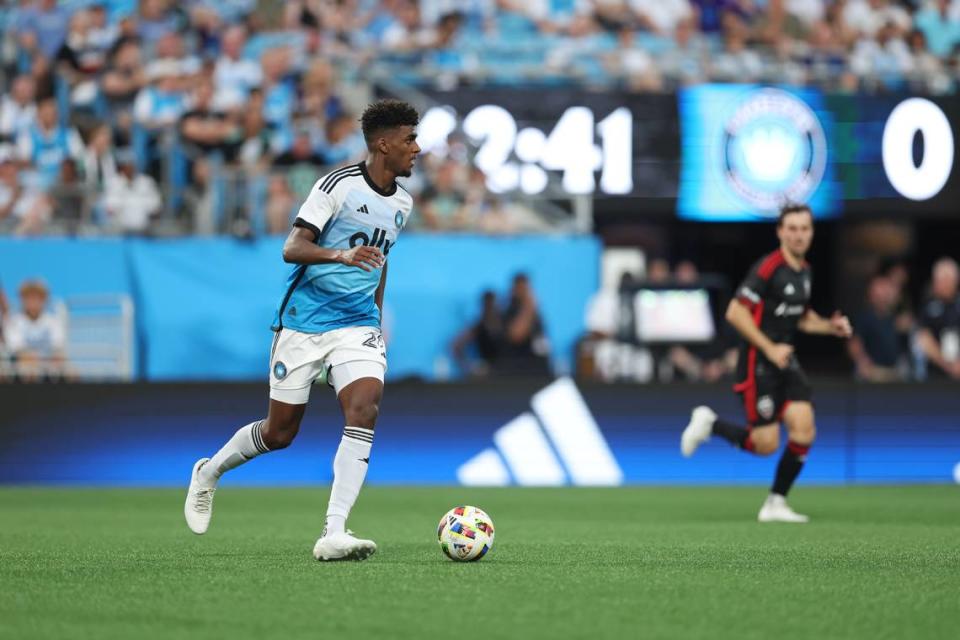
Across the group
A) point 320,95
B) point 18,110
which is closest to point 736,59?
point 320,95

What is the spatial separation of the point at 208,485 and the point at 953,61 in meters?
15.0

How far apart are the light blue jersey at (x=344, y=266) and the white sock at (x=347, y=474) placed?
603 mm

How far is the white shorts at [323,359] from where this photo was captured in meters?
7.64

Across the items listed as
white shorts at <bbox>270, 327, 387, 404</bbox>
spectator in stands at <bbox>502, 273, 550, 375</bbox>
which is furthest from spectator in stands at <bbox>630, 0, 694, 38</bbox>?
white shorts at <bbox>270, 327, 387, 404</bbox>

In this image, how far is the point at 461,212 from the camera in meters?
17.5

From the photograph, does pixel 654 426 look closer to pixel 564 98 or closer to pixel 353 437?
pixel 564 98

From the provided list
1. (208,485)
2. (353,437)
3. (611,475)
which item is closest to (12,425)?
(611,475)

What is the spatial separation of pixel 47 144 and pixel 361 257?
11518mm

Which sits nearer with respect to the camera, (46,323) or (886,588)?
(886,588)

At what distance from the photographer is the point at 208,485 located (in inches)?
329

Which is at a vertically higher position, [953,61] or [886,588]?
[953,61]

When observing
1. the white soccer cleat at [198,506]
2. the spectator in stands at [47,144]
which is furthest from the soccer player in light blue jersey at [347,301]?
the spectator in stands at [47,144]

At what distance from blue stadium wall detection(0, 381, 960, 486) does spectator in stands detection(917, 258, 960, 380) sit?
1.11 metres

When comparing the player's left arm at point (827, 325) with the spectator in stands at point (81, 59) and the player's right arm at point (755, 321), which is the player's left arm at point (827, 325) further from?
the spectator in stands at point (81, 59)
